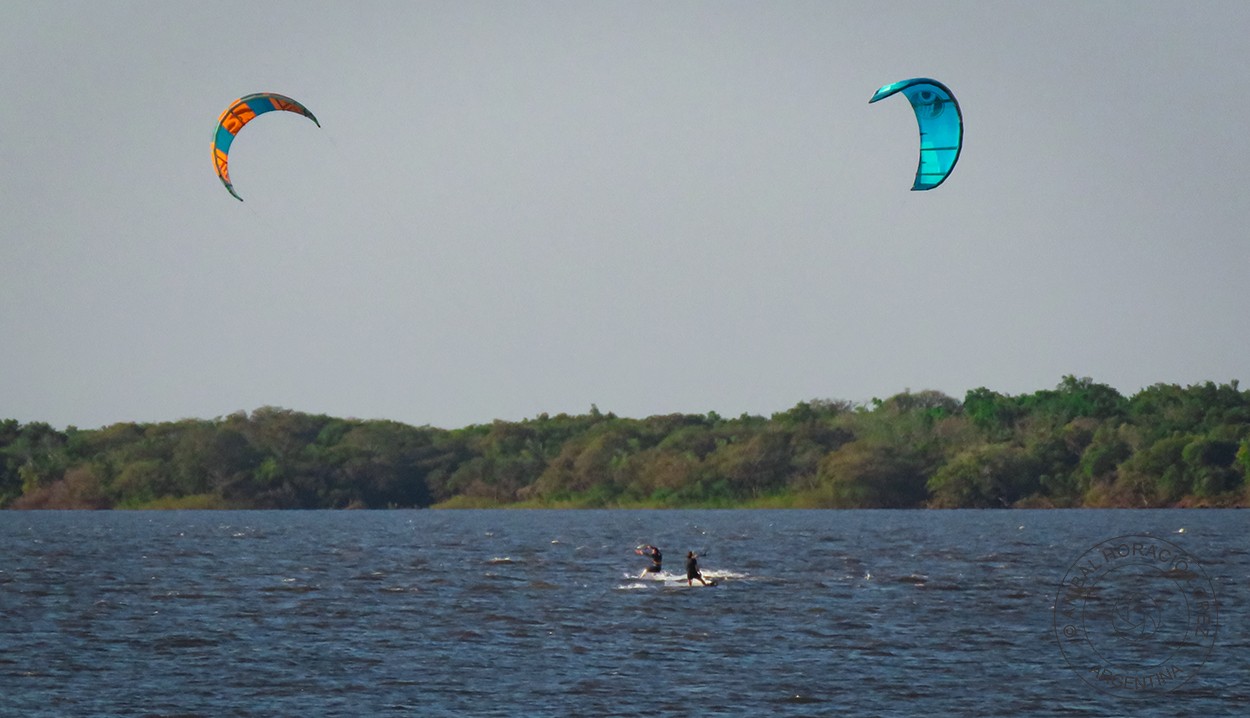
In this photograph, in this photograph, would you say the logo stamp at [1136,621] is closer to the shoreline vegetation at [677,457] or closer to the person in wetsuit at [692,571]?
the person in wetsuit at [692,571]

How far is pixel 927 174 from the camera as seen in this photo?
4506 cm

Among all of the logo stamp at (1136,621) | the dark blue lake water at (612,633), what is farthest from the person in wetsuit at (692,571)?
the logo stamp at (1136,621)

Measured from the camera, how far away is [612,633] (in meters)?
42.9

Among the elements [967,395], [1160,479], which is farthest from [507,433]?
[1160,479]

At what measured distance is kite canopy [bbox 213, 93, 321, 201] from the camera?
52625 mm

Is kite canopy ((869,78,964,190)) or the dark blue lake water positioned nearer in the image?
the dark blue lake water

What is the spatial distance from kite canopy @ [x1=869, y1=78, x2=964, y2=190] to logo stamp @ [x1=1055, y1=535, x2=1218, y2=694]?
10637 mm

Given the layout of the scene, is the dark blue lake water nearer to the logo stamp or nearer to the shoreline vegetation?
the logo stamp

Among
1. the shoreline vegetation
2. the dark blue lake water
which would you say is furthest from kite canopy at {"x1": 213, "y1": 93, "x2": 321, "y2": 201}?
the shoreline vegetation

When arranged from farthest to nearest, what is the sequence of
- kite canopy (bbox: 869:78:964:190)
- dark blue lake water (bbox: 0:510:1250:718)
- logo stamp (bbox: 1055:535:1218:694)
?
1. kite canopy (bbox: 869:78:964:190)
2. logo stamp (bbox: 1055:535:1218:694)
3. dark blue lake water (bbox: 0:510:1250:718)

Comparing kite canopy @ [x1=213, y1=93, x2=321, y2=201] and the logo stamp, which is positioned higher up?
kite canopy @ [x1=213, y1=93, x2=321, y2=201]

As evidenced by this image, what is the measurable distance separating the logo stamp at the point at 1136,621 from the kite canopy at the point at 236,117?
2626 cm

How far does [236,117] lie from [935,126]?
21.5 metres

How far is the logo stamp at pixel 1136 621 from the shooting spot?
122 feet
